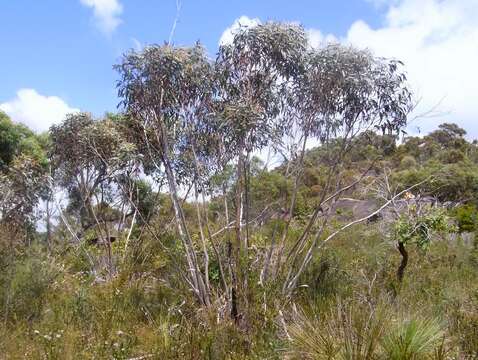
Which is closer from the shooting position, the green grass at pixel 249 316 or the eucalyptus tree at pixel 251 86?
the green grass at pixel 249 316

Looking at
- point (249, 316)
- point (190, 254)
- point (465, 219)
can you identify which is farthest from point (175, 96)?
point (465, 219)

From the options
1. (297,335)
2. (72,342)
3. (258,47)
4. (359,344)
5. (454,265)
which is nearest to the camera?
(359,344)

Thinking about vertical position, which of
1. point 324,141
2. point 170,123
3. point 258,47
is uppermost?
point 258,47

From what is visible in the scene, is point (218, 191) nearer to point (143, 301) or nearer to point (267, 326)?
point (143, 301)

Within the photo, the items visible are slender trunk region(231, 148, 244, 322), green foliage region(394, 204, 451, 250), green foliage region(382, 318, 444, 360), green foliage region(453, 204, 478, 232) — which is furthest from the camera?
green foliage region(453, 204, 478, 232)

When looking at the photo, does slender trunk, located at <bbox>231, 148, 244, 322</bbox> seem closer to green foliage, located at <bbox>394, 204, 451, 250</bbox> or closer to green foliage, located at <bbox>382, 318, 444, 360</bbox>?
green foliage, located at <bbox>382, 318, 444, 360</bbox>

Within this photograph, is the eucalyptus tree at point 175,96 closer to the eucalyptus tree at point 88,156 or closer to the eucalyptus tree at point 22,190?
the eucalyptus tree at point 88,156

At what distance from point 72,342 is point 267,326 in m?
2.10

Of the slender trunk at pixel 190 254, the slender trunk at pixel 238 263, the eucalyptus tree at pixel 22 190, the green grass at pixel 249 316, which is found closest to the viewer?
the green grass at pixel 249 316

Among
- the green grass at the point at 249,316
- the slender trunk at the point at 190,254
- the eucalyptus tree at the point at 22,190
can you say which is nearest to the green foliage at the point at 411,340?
the green grass at the point at 249,316

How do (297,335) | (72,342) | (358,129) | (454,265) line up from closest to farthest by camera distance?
(297,335) → (72,342) → (358,129) → (454,265)

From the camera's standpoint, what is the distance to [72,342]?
5812 mm

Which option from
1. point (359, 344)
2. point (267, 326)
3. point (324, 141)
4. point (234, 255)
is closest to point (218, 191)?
point (234, 255)

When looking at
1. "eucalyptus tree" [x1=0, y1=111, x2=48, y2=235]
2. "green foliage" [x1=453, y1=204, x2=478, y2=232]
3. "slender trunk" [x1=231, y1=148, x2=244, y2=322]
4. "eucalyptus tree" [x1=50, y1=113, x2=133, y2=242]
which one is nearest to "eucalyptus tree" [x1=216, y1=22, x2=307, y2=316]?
"slender trunk" [x1=231, y1=148, x2=244, y2=322]
